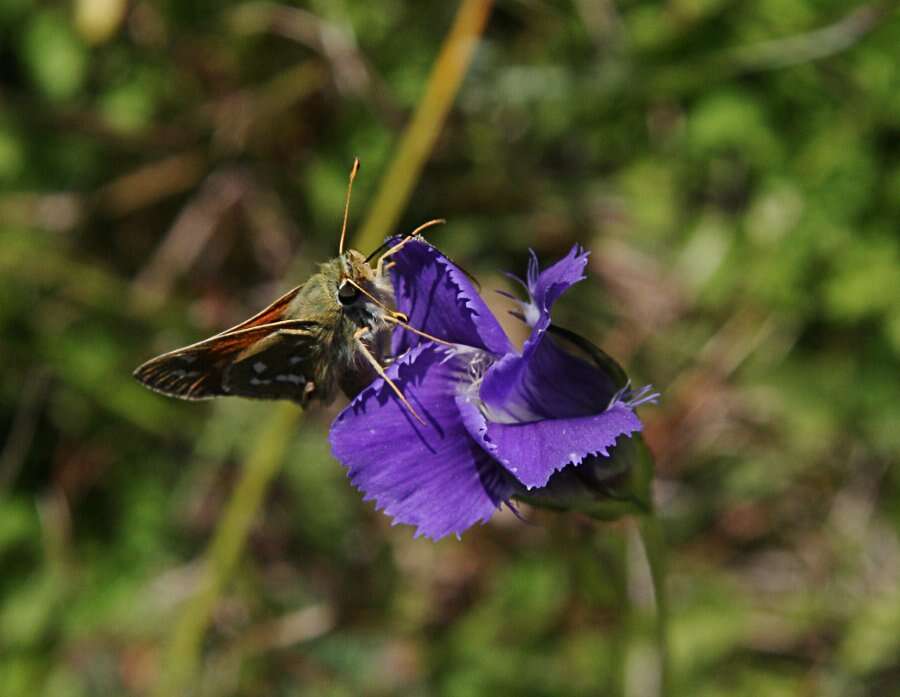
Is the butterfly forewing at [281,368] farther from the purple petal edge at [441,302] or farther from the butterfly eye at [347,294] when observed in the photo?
the purple petal edge at [441,302]

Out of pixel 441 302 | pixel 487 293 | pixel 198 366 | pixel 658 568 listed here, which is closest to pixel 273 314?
pixel 198 366

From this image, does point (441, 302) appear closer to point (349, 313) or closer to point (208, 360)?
point (349, 313)

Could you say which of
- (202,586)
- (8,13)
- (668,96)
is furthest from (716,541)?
(8,13)

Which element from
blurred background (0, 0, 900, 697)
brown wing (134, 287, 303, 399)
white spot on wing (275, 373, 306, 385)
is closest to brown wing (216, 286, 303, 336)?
brown wing (134, 287, 303, 399)

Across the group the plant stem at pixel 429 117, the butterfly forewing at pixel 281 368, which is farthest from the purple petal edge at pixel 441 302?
the plant stem at pixel 429 117

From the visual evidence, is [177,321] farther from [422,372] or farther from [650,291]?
[422,372]

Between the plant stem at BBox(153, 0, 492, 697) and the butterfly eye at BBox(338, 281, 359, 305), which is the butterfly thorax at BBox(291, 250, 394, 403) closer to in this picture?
the butterfly eye at BBox(338, 281, 359, 305)
